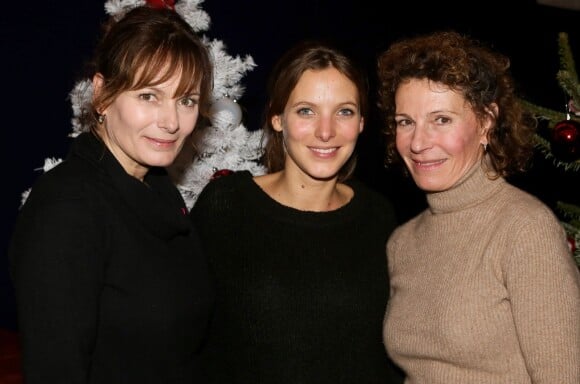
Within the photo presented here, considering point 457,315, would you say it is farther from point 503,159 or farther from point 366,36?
point 366,36

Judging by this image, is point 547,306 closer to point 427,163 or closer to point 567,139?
point 427,163

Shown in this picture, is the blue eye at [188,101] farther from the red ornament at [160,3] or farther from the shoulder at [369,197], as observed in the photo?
the red ornament at [160,3]

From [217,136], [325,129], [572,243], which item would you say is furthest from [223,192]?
[572,243]

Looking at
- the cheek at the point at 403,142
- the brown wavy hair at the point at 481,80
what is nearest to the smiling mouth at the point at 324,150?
the cheek at the point at 403,142

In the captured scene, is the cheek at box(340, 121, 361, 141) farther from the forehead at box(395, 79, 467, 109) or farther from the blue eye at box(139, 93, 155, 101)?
the blue eye at box(139, 93, 155, 101)

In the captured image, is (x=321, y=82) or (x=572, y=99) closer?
(x=321, y=82)

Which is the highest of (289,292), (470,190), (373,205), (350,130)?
(350,130)

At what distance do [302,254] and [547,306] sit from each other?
0.83 m

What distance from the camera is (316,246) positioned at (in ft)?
7.71

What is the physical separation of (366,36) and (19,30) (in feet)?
9.37

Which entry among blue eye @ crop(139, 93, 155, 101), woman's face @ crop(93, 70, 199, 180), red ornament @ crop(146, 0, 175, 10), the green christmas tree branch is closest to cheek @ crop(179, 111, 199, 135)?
woman's face @ crop(93, 70, 199, 180)

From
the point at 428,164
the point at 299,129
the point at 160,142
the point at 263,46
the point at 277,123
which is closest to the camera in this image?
the point at 160,142

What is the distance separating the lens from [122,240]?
5.81 ft

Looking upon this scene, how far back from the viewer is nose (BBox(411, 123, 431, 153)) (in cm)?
212
